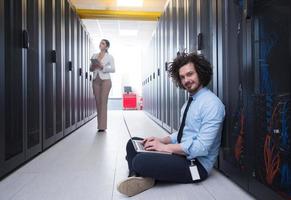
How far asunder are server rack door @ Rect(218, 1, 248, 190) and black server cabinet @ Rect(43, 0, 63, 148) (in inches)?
73.5

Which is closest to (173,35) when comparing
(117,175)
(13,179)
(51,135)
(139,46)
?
(51,135)

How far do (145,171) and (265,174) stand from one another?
0.64 metres

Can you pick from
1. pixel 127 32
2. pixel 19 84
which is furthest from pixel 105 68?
pixel 127 32

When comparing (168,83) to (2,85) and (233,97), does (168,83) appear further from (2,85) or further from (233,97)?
(2,85)

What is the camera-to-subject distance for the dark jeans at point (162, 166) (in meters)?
1.74

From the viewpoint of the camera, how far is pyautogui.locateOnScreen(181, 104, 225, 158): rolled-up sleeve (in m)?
1.78

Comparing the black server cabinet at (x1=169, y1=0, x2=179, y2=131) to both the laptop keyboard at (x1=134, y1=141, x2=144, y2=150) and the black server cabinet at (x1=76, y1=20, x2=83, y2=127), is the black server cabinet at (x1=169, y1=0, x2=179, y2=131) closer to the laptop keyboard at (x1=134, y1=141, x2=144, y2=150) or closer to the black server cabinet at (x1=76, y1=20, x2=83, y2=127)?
the laptop keyboard at (x1=134, y1=141, x2=144, y2=150)

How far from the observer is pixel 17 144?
2.30 meters

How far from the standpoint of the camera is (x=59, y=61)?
3783 mm

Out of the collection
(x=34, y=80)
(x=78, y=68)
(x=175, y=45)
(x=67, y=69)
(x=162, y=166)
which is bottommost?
(x=162, y=166)

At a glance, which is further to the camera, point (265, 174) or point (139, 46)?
point (139, 46)

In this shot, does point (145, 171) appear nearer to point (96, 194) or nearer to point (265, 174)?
point (96, 194)

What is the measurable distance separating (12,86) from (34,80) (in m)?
0.57

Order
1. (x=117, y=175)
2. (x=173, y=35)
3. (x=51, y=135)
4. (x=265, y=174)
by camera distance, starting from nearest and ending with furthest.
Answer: (x=265, y=174), (x=117, y=175), (x=51, y=135), (x=173, y=35)
